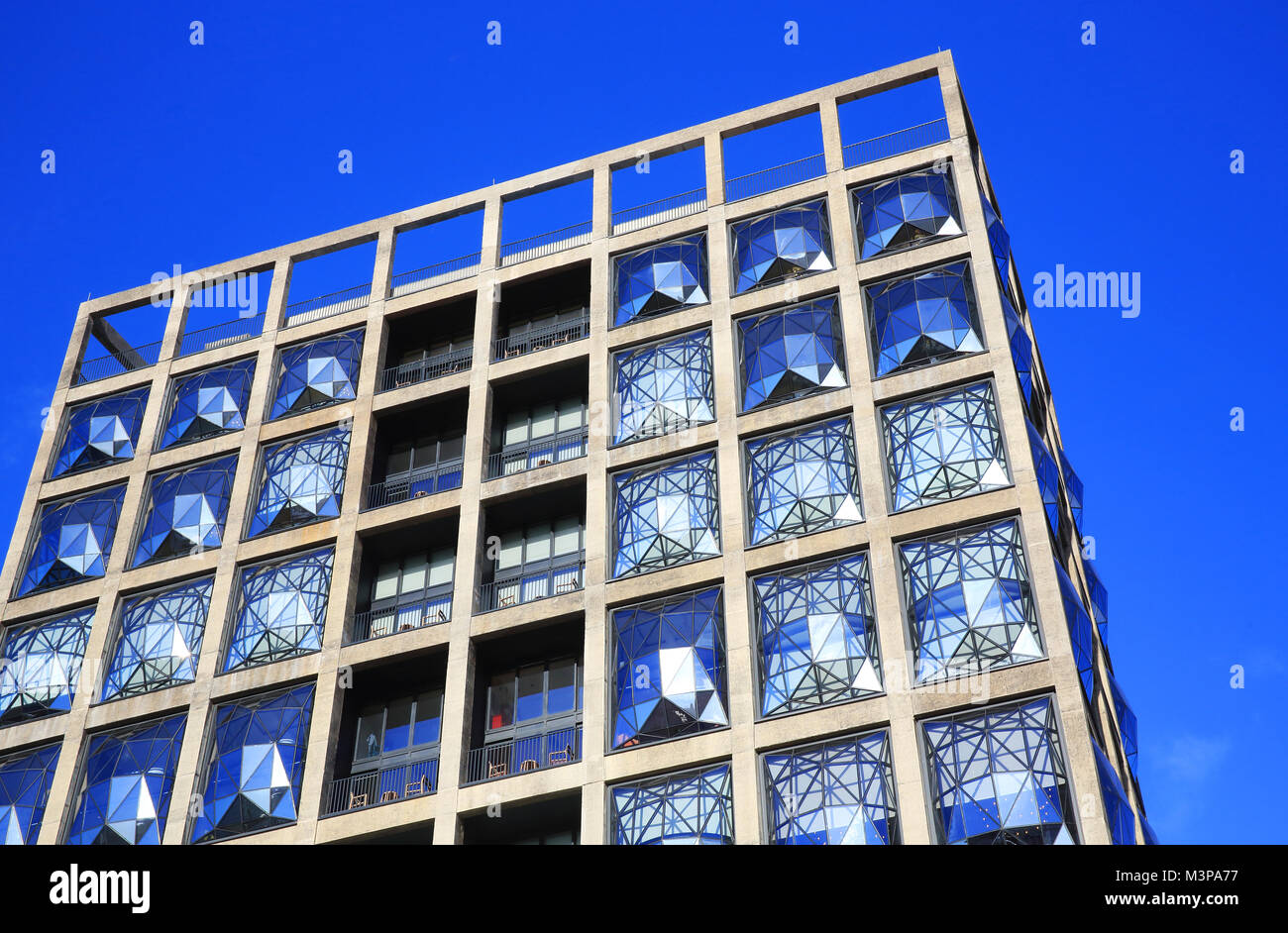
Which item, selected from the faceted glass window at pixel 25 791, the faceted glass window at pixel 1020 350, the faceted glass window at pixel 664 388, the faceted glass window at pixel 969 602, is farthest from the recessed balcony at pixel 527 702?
the faceted glass window at pixel 1020 350

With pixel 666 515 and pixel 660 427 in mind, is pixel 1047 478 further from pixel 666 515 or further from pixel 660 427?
pixel 660 427

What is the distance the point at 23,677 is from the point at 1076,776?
98.5ft

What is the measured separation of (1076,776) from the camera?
104 feet

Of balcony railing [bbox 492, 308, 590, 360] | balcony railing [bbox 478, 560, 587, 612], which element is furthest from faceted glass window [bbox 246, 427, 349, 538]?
balcony railing [bbox 478, 560, 587, 612]

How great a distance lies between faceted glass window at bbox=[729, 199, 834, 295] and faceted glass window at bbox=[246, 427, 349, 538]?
1312cm

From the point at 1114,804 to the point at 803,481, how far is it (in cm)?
1129

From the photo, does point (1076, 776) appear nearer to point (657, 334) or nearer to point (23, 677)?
point (657, 334)

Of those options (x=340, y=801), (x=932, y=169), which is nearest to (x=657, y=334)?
(x=932, y=169)

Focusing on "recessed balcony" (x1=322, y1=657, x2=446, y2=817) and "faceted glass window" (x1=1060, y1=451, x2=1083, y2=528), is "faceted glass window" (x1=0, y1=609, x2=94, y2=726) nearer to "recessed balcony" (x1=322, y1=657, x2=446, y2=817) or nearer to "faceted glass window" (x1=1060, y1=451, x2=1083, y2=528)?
"recessed balcony" (x1=322, y1=657, x2=446, y2=817)

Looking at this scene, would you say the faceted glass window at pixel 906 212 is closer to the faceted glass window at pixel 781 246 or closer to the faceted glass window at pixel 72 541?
the faceted glass window at pixel 781 246

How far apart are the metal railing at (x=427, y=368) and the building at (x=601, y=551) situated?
0.16 metres

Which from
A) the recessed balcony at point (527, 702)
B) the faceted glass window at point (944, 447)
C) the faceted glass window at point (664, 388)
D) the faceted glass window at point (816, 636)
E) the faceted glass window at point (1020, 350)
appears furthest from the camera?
the faceted glass window at point (664, 388)

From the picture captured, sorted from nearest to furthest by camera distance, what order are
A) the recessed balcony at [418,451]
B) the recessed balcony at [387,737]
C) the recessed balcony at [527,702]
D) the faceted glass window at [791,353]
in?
1. the recessed balcony at [527,702]
2. the recessed balcony at [387,737]
3. the faceted glass window at [791,353]
4. the recessed balcony at [418,451]

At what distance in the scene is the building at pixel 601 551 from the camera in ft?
114
